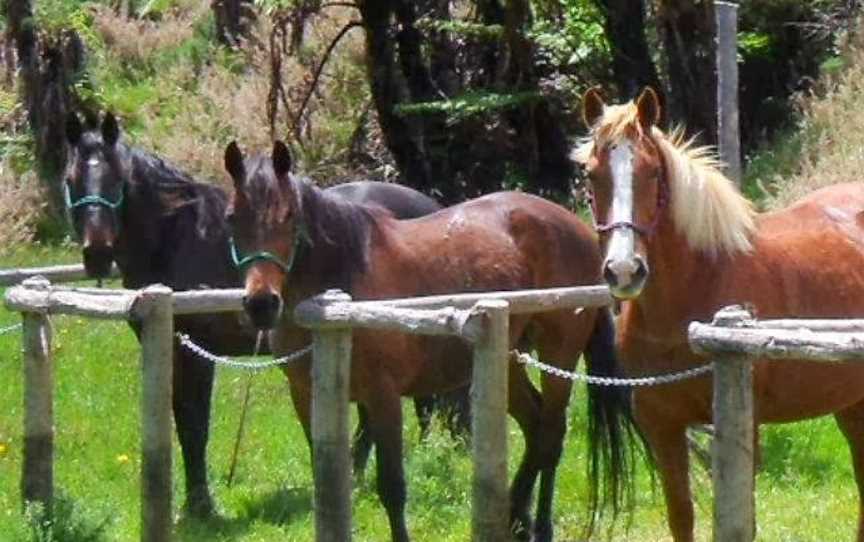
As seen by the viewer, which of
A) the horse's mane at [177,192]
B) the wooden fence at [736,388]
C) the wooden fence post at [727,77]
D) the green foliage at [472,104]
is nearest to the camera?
the wooden fence at [736,388]

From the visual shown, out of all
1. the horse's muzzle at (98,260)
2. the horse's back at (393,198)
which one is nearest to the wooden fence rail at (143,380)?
the horse's muzzle at (98,260)

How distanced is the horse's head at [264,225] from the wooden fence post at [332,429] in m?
0.29

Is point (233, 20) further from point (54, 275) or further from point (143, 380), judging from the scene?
point (143, 380)

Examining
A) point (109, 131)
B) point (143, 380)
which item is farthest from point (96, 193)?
point (143, 380)

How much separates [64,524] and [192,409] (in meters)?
1.70

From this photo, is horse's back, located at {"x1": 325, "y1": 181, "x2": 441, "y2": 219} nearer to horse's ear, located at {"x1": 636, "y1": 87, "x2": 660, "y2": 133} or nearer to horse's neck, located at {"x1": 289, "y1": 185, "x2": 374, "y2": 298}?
horse's neck, located at {"x1": 289, "y1": 185, "x2": 374, "y2": 298}

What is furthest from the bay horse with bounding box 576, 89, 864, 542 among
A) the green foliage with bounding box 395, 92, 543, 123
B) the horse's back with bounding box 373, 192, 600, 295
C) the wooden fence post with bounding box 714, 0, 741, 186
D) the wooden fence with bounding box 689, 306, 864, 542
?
the green foliage with bounding box 395, 92, 543, 123

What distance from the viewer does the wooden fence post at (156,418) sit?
285 inches

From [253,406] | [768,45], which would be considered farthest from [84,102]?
[253,406]

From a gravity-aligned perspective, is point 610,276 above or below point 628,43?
below

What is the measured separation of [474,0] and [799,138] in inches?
127

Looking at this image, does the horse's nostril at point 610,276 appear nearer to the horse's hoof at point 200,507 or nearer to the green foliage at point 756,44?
the horse's hoof at point 200,507

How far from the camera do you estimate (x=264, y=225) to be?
6.97m

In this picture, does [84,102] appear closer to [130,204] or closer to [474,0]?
[474,0]
